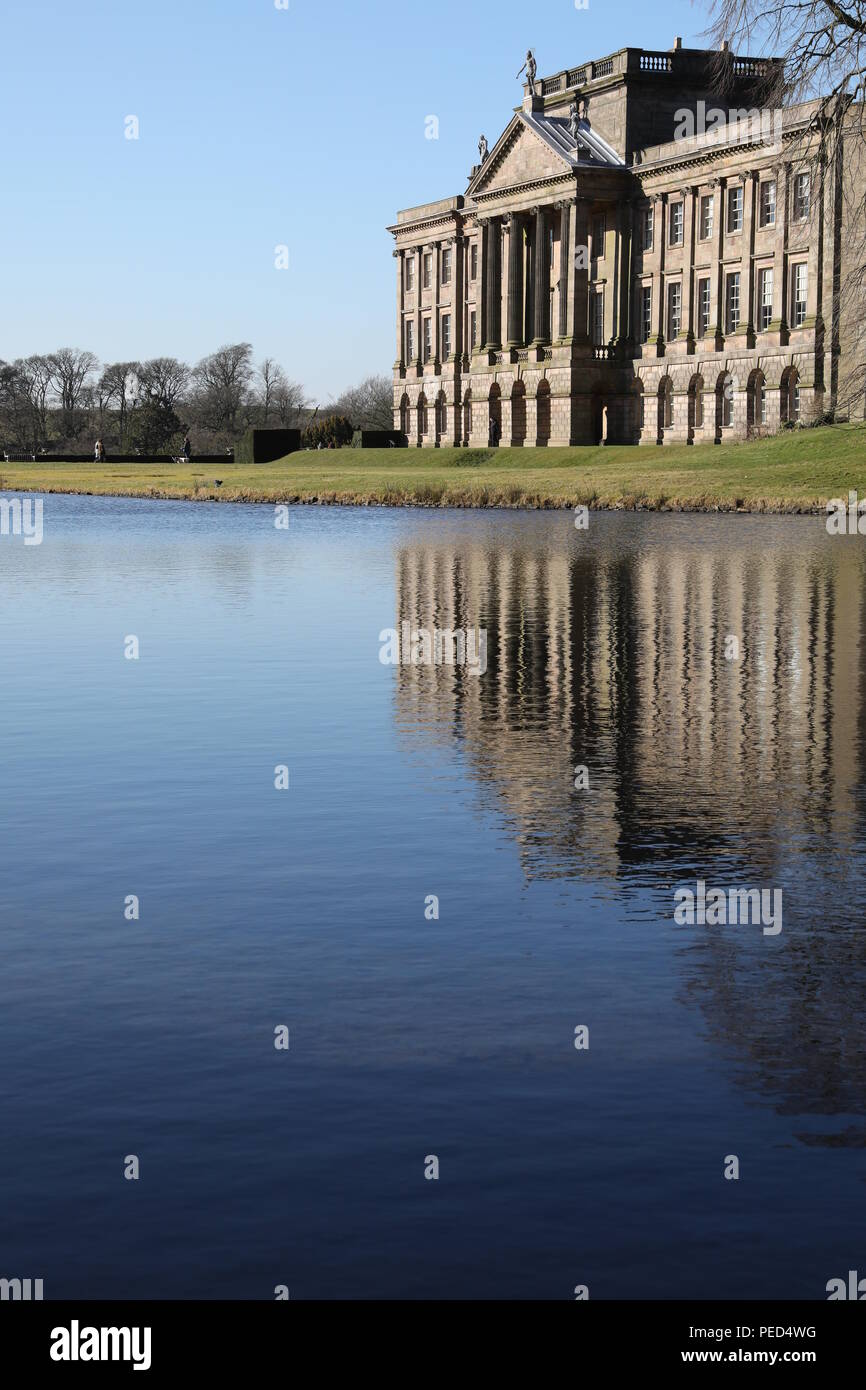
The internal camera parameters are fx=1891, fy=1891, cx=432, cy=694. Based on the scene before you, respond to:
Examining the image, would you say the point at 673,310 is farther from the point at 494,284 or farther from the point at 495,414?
the point at 495,414

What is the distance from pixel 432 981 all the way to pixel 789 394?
85.9 metres

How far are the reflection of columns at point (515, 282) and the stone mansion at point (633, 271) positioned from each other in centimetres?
14

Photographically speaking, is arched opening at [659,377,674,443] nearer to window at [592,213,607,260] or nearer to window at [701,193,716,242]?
window at [701,193,716,242]

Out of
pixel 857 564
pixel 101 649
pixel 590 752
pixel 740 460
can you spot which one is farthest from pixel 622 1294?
pixel 740 460

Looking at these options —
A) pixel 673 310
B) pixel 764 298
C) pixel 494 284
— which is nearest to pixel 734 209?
pixel 764 298

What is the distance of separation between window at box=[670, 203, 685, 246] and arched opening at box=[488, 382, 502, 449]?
67.3ft

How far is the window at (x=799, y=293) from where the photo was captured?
297 feet

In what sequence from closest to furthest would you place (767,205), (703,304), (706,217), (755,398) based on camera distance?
(767,205) → (755,398) → (706,217) → (703,304)

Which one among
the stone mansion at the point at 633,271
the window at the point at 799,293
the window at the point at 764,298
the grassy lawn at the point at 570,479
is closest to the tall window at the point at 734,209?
the stone mansion at the point at 633,271

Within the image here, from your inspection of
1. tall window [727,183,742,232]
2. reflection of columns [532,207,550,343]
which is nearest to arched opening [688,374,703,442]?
tall window [727,183,742,232]

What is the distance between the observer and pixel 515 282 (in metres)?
119
